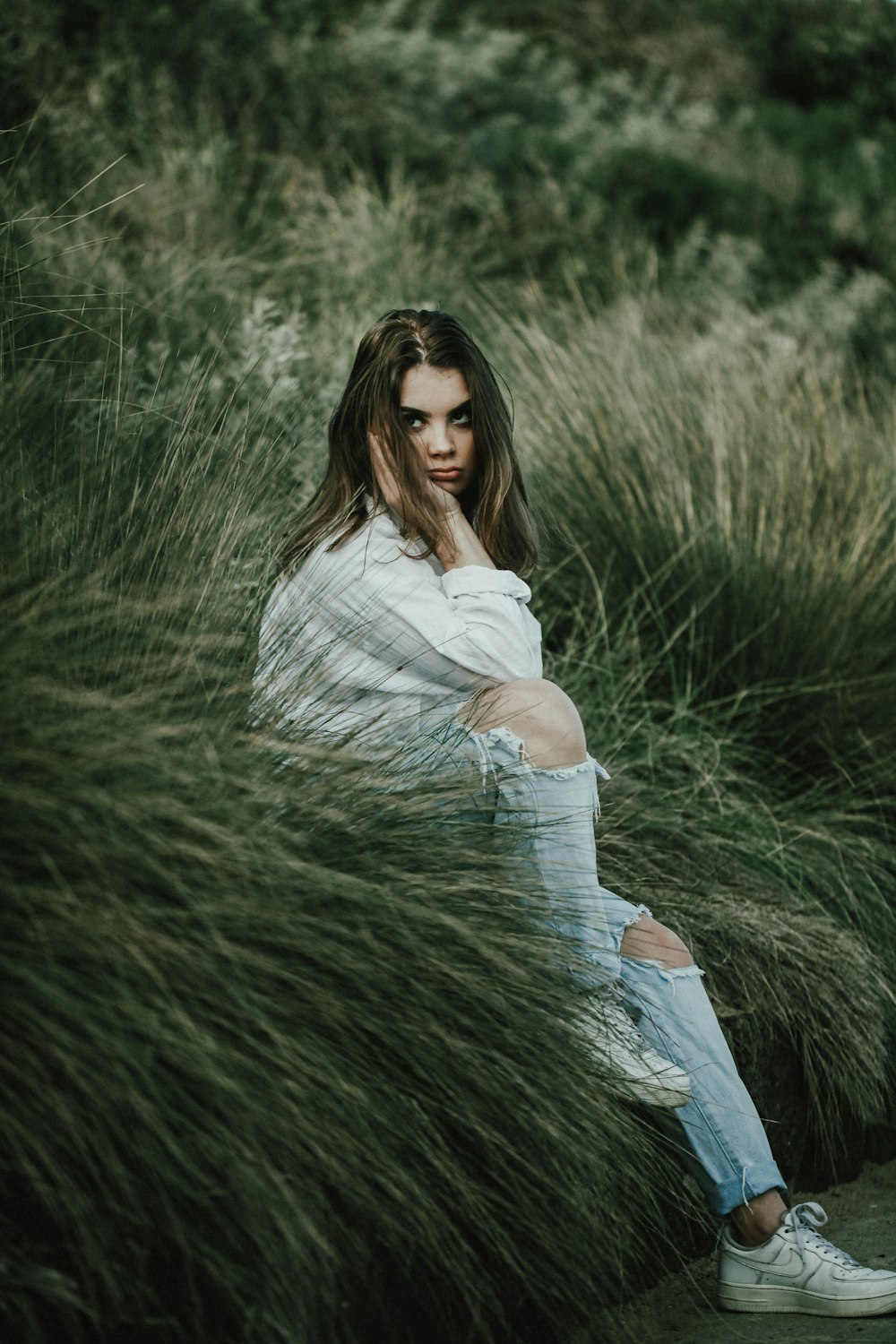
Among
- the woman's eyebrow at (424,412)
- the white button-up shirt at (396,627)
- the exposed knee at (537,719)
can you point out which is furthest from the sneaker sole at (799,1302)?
the woman's eyebrow at (424,412)

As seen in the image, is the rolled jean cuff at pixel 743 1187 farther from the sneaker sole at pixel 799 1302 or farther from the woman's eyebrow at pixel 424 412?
the woman's eyebrow at pixel 424 412

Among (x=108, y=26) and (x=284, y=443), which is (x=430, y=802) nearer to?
(x=284, y=443)

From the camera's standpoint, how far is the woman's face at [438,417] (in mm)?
2980

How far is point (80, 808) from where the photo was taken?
1743 mm

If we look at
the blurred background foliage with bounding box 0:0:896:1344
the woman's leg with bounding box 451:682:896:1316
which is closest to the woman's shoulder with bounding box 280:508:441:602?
the blurred background foliage with bounding box 0:0:896:1344

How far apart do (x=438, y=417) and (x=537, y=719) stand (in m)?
0.81

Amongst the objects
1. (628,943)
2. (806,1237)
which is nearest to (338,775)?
(628,943)

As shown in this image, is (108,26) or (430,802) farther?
(108,26)

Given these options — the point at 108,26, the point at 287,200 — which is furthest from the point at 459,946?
the point at 108,26

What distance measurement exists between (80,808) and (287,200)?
5.16 m

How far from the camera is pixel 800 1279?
97.3 inches

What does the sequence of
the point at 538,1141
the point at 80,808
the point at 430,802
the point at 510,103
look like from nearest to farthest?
the point at 80,808, the point at 538,1141, the point at 430,802, the point at 510,103

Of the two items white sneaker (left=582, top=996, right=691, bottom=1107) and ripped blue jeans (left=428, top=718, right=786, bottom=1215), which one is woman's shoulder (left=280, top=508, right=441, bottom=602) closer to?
ripped blue jeans (left=428, top=718, right=786, bottom=1215)

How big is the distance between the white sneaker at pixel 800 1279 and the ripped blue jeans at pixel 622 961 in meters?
0.09
